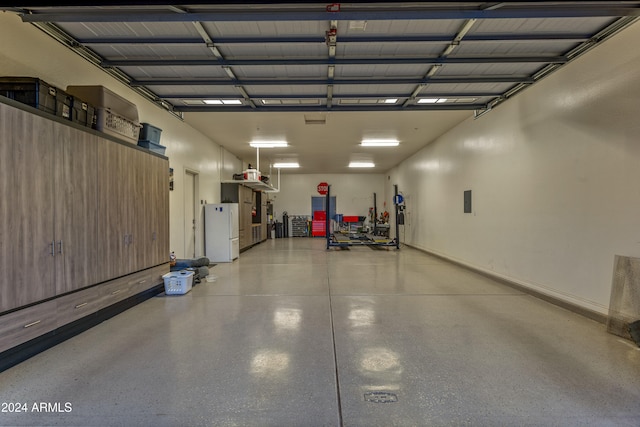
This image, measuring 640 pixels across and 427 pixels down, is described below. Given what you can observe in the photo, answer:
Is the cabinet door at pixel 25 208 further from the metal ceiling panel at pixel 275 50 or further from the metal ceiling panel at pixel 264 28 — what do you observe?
the metal ceiling panel at pixel 275 50

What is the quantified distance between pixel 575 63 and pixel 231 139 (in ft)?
24.1

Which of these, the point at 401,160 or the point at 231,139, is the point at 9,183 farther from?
the point at 401,160

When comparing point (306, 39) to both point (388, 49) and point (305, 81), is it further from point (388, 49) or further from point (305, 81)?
point (388, 49)

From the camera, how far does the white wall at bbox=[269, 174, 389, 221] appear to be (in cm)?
1523

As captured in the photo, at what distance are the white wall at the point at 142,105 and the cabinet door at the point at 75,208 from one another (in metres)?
0.91

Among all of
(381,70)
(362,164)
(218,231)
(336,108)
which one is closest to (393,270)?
(336,108)

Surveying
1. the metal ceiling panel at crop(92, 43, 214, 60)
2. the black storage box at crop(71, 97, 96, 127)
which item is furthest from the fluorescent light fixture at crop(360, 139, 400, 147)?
the black storage box at crop(71, 97, 96, 127)

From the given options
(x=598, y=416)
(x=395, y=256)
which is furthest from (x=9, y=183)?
(x=395, y=256)

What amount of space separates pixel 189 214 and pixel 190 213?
0.07 metres

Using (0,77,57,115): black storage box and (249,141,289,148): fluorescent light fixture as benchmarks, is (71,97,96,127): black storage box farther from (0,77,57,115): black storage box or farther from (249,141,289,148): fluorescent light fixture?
(249,141,289,148): fluorescent light fixture

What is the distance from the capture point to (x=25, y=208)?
255 cm

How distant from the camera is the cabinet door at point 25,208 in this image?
2381mm

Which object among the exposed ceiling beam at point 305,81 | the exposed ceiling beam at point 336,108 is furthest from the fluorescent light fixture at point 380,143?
the exposed ceiling beam at point 305,81

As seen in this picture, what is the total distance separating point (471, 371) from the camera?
7.75ft
